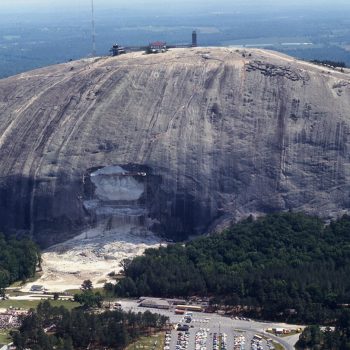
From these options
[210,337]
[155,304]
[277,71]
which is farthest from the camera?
[277,71]

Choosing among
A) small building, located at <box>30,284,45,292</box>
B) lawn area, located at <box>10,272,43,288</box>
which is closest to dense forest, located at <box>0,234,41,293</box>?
lawn area, located at <box>10,272,43,288</box>

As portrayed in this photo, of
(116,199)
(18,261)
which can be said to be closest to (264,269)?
(116,199)

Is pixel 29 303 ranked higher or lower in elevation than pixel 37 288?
higher

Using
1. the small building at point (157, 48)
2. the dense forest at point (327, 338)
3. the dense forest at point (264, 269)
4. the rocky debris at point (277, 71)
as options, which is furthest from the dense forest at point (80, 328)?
the small building at point (157, 48)

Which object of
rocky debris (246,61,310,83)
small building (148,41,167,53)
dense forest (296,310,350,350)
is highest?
small building (148,41,167,53)

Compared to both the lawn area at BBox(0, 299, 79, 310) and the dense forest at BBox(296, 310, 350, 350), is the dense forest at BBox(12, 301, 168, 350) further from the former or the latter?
the dense forest at BBox(296, 310, 350, 350)

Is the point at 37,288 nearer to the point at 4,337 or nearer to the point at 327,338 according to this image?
the point at 4,337
